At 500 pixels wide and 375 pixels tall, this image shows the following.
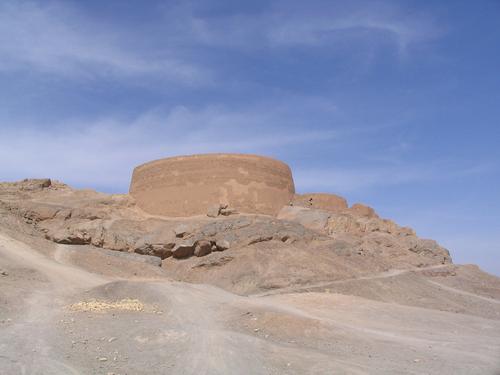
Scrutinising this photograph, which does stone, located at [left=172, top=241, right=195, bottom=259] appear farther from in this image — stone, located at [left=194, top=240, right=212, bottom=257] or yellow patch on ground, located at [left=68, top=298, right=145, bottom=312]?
Answer: yellow patch on ground, located at [left=68, top=298, right=145, bottom=312]

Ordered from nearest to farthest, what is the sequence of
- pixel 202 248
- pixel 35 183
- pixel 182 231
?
pixel 202 248 → pixel 182 231 → pixel 35 183

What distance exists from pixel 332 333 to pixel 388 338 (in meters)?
1.23

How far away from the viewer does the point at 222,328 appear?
11438mm

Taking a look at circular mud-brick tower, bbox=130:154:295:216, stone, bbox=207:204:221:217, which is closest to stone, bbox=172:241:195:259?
stone, bbox=207:204:221:217

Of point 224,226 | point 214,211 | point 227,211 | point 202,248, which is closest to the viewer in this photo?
point 202,248

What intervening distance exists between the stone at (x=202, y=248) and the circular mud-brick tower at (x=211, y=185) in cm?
259

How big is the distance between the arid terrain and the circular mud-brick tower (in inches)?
28.9

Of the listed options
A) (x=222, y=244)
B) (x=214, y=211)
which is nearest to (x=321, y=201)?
(x=214, y=211)

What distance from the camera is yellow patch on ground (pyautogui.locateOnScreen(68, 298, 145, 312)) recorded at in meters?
12.4

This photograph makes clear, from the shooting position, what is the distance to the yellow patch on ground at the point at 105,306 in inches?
486

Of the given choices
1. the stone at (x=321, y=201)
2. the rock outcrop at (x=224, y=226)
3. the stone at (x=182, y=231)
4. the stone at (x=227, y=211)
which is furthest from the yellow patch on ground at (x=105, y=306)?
the stone at (x=321, y=201)

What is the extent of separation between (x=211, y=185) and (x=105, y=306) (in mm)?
12473

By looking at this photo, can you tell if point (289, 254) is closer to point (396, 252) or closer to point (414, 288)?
point (414, 288)

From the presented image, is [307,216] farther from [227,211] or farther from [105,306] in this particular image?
[105,306]
